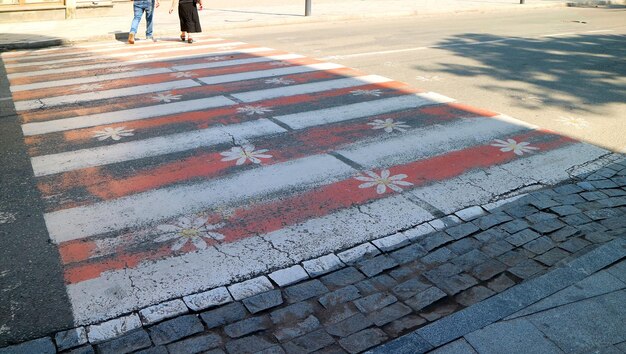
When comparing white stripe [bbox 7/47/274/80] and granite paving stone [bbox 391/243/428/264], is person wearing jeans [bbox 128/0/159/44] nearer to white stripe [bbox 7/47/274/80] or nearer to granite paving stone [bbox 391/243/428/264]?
white stripe [bbox 7/47/274/80]

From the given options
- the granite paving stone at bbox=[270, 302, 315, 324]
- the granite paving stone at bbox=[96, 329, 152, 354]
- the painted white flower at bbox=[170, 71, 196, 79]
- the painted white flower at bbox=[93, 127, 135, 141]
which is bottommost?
the granite paving stone at bbox=[270, 302, 315, 324]

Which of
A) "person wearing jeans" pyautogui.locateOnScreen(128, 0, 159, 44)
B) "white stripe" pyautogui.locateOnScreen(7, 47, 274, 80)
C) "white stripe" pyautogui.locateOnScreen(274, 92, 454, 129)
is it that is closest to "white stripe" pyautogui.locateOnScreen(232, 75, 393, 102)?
"white stripe" pyautogui.locateOnScreen(274, 92, 454, 129)

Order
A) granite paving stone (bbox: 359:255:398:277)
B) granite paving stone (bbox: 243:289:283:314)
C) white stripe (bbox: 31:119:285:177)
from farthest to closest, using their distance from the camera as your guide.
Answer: white stripe (bbox: 31:119:285:177) < granite paving stone (bbox: 359:255:398:277) < granite paving stone (bbox: 243:289:283:314)

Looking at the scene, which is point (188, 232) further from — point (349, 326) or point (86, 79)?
point (86, 79)

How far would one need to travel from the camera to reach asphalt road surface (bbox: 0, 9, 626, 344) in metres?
3.87

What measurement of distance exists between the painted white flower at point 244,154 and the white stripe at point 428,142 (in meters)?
0.88

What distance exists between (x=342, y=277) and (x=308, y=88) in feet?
17.3

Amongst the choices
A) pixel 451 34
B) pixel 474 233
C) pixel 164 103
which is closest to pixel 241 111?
pixel 164 103

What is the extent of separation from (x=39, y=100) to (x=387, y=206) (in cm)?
603

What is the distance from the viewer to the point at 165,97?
8.08 metres

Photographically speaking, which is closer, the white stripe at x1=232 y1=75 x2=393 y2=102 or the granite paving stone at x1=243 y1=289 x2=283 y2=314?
the granite paving stone at x1=243 y1=289 x2=283 y2=314

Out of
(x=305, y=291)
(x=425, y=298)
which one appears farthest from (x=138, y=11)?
(x=425, y=298)

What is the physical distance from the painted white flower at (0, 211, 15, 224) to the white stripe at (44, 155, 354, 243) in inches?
10.4

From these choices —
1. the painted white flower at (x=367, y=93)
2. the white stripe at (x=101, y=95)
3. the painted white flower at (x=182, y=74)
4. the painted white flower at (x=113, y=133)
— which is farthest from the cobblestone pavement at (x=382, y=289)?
the painted white flower at (x=182, y=74)
